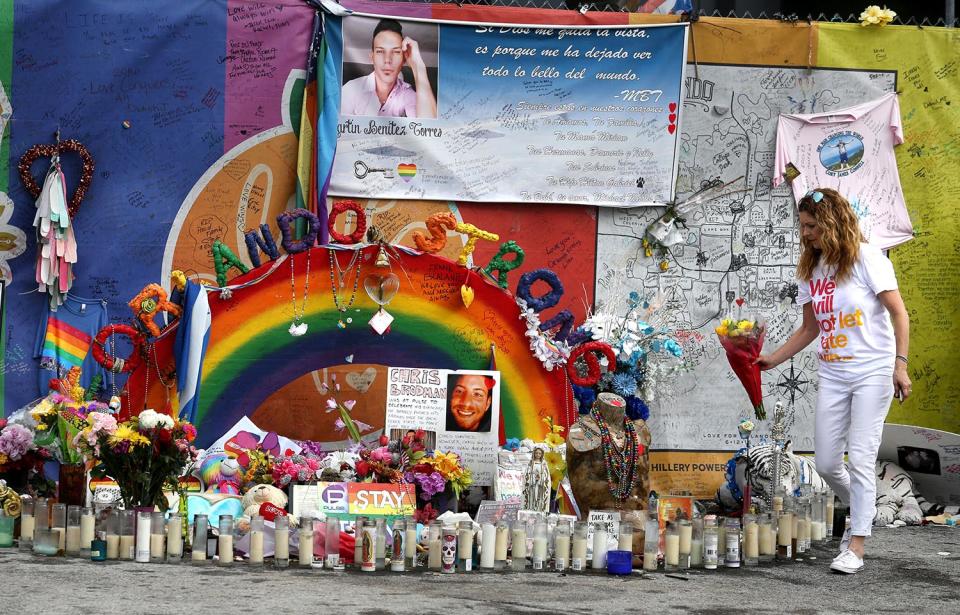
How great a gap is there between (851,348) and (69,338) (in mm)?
5014

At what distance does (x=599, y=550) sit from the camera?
6625mm

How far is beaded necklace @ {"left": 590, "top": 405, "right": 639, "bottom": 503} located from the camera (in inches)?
284

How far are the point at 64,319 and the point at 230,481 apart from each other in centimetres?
211

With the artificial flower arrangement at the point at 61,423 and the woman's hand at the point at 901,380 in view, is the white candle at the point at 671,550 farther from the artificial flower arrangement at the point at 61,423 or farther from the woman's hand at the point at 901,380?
the artificial flower arrangement at the point at 61,423

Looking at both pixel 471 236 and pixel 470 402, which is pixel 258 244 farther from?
pixel 470 402

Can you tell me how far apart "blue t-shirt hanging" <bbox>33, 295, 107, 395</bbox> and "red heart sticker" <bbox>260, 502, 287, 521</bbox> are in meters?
2.30

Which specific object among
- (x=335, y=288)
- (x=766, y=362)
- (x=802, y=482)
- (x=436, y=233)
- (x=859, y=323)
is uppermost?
(x=436, y=233)

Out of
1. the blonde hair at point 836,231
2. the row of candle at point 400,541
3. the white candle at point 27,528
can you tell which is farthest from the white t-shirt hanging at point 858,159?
the white candle at point 27,528

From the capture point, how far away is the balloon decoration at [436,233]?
25.8ft

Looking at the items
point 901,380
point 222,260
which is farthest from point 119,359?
point 901,380

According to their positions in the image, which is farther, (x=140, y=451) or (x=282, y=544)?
(x=140, y=451)

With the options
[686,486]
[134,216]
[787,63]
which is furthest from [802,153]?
[134,216]

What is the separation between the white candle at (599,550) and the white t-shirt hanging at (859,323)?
1460mm

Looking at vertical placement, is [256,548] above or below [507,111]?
below
